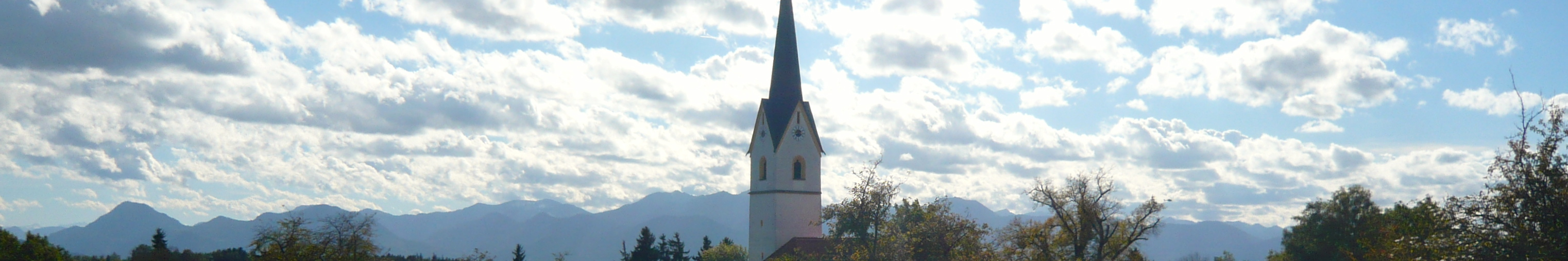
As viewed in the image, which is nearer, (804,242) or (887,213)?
(887,213)

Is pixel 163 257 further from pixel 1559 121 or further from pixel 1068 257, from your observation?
pixel 1559 121

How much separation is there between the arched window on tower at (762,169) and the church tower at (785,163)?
0.09ft

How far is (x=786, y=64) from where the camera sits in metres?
56.3

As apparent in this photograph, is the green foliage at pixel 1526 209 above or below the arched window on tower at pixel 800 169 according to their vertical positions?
below

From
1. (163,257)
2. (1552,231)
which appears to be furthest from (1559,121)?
(163,257)

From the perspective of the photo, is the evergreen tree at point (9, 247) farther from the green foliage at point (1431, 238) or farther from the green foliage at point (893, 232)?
the green foliage at point (1431, 238)

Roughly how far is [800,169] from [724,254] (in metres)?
27.7

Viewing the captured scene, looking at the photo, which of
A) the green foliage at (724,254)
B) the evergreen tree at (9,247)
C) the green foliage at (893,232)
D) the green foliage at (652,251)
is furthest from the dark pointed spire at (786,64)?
the evergreen tree at (9,247)

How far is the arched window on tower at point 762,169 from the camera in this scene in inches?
2213

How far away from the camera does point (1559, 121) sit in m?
23.0

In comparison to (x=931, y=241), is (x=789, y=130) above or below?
above

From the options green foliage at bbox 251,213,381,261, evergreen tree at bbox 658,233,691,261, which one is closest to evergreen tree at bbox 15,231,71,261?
green foliage at bbox 251,213,381,261

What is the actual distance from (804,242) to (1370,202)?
32.2 meters

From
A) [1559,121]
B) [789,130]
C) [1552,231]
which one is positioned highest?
[789,130]
